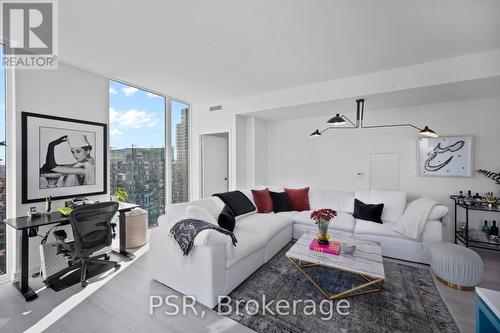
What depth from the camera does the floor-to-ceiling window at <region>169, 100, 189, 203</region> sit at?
4.70 meters

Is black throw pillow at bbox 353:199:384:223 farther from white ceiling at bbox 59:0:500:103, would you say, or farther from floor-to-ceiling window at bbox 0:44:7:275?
floor-to-ceiling window at bbox 0:44:7:275

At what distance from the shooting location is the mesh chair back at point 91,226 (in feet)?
7.86

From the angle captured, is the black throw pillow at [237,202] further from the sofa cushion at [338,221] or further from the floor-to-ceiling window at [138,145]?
the floor-to-ceiling window at [138,145]

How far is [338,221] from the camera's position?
3527mm

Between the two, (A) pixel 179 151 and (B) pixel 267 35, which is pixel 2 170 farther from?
(B) pixel 267 35

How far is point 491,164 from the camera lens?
3.38 meters

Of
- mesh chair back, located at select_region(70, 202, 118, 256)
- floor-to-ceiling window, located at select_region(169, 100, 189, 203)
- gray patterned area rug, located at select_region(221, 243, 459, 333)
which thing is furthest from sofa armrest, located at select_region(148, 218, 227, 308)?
floor-to-ceiling window, located at select_region(169, 100, 189, 203)

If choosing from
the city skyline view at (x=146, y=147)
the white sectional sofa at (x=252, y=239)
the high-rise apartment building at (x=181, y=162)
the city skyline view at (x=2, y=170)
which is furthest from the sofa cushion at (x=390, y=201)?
the city skyline view at (x=2, y=170)

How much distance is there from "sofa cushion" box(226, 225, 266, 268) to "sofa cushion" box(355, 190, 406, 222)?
2.16 m

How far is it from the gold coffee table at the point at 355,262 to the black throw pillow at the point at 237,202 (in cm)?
120

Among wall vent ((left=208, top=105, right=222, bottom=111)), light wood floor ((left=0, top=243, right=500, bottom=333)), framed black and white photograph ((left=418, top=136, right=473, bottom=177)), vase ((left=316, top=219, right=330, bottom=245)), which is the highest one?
wall vent ((left=208, top=105, right=222, bottom=111))

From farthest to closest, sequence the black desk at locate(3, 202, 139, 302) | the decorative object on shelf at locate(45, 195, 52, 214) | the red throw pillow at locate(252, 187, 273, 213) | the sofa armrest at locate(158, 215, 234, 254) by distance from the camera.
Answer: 1. the red throw pillow at locate(252, 187, 273, 213)
2. the decorative object on shelf at locate(45, 195, 52, 214)
3. the black desk at locate(3, 202, 139, 302)
4. the sofa armrest at locate(158, 215, 234, 254)

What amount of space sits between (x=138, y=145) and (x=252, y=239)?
2.80m

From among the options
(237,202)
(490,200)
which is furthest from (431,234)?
(237,202)
